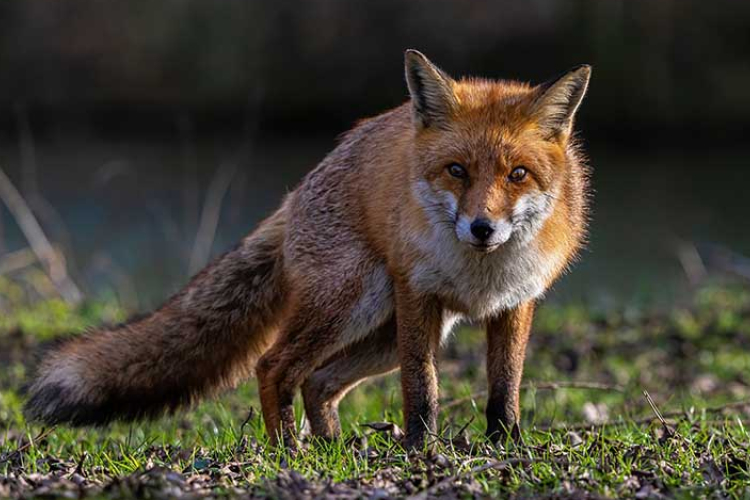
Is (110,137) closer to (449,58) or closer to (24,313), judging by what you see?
(449,58)

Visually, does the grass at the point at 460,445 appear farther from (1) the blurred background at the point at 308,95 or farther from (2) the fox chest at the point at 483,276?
(1) the blurred background at the point at 308,95

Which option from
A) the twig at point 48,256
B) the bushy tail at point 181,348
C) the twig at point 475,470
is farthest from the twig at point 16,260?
the twig at point 475,470

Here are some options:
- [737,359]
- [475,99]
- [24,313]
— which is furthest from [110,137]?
[475,99]

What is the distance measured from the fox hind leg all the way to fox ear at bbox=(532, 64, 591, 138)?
1452 millimetres

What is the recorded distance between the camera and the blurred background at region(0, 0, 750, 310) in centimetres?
1595

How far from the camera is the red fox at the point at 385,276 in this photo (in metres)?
4.95

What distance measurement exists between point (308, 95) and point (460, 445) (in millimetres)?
13299

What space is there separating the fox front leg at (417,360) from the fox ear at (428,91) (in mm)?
781

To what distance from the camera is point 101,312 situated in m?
9.74

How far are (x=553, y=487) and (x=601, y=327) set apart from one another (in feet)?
18.6

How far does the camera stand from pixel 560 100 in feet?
16.6

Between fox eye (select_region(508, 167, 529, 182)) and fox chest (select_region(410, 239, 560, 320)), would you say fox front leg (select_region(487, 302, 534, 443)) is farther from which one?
fox eye (select_region(508, 167, 529, 182))

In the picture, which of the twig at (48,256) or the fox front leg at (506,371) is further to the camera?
the twig at (48,256)

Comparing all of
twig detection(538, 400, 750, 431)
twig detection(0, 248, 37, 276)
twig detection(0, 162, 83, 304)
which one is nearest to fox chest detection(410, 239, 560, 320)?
twig detection(538, 400, 750, 431)
